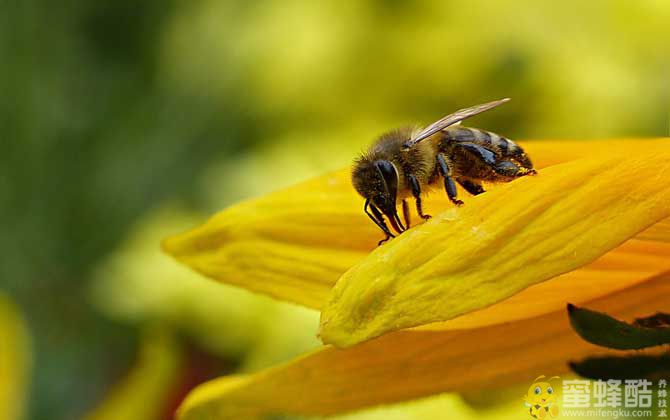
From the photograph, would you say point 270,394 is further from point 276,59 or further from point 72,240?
point 72,240

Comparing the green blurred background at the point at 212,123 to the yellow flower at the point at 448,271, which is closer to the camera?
the yellow flower at the point at 448,271

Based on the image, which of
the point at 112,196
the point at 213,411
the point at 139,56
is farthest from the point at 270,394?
the point at 139,56

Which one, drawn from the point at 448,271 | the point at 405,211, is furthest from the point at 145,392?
the point at 448,271

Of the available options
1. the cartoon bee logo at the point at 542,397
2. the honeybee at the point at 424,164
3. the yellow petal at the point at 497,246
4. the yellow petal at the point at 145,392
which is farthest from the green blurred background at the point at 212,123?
the yellow petal at the point at 497,246

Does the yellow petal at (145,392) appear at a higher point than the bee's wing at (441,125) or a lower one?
lower

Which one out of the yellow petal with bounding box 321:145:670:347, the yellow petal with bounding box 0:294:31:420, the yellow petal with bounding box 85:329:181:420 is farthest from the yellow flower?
the yellow petal with bounding box 85:329:181:420

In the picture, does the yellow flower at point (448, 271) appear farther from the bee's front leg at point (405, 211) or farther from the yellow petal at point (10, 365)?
the yellow petal at point (10, 365)
